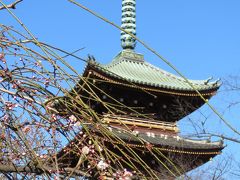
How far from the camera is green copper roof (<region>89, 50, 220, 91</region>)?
480 inches

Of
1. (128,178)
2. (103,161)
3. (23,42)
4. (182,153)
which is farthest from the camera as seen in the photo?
(182,153)

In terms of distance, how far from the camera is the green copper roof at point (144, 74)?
12203 millimetres

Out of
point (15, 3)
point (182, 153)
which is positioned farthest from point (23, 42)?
point (182, 153)

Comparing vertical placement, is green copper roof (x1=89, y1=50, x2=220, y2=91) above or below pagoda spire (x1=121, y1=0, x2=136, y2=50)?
below

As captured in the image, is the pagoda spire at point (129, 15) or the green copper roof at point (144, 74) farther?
the pagoda spire at point (129, 15)

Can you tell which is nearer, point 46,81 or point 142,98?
point 46,81

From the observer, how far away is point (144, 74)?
12969 millimetres

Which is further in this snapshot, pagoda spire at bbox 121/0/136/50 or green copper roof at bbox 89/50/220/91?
pagoda spire at bbox 121/0/136/50

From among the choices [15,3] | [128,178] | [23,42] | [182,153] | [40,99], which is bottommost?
[128,178]

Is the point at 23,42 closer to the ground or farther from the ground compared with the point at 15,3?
A: closer to the ground

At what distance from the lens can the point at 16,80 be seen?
2.18 m

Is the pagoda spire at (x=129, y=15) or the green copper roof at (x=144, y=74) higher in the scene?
the pagoda spire at (x=129, y=15)

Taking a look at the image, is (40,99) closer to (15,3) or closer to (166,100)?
(15,3)

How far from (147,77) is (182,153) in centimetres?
202
